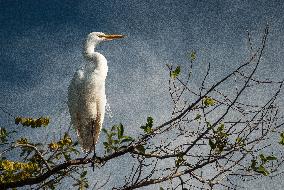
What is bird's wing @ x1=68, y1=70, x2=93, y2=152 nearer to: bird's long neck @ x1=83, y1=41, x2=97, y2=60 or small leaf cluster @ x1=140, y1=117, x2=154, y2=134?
bird's long neck @ x1=83, y1=41, x2=97, y2=60

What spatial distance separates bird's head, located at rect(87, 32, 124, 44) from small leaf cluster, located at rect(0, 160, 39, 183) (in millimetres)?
3177

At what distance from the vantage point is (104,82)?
7375 mm

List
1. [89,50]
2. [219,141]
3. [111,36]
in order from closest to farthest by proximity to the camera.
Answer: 1. [219,141]
2. [89,50]
3. [111,36]

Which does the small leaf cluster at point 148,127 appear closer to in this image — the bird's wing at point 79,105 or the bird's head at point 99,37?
the bird's wing at point 79,105

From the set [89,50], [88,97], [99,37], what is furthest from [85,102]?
[99,37]

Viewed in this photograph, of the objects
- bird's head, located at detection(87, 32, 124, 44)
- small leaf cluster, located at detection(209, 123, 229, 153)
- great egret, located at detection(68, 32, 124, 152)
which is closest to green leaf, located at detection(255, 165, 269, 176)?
small leaf cluster, located at detection(209, 123, 229, 153)

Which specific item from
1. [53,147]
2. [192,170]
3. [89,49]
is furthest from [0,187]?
[89,49]

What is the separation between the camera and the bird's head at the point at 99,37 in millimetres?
8360

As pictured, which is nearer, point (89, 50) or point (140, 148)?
point (140, 148)

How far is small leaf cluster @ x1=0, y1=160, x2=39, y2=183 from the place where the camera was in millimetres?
5855

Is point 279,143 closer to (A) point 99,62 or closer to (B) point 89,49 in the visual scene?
(A) point 99,62

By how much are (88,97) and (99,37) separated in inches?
86.5

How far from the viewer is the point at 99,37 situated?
8.80 metres

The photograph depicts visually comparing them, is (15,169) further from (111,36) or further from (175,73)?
(111,36)
